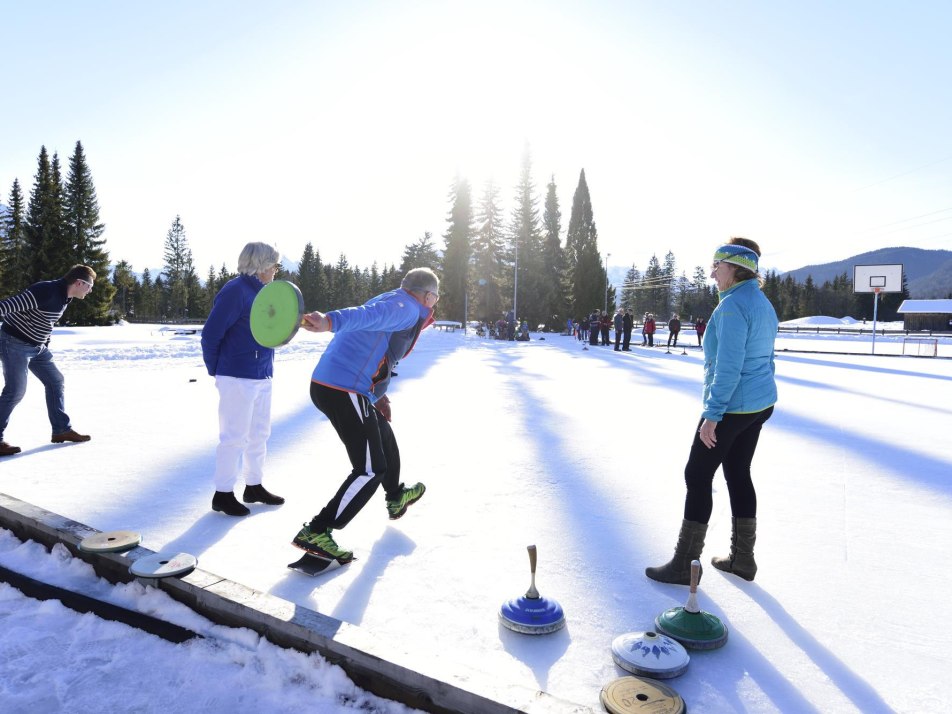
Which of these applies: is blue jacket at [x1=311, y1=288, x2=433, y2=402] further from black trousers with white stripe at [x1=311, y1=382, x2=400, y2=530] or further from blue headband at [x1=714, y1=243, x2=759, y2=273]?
blue headband at [x1=714, y1=243, x2=759, y2=273]

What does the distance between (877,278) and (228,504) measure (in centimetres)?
3939

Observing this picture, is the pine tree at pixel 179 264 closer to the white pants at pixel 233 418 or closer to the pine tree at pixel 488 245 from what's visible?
the pine tree at pixel 488 245

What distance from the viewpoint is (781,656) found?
2.35m

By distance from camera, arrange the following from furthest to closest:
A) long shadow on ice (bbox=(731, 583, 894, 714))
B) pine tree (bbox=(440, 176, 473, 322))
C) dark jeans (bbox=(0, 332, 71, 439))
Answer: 1. pine tree (bbox=(440, 176, 473, 322))
2. dark jeans (bbox=(0, 332, 71, 439))
3. long shadow on ice (bbox=(731, 583, 894, 714))

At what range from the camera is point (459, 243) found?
4672cm

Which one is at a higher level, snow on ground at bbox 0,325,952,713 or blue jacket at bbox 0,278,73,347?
blue jacket at bbox 0,278,73,347

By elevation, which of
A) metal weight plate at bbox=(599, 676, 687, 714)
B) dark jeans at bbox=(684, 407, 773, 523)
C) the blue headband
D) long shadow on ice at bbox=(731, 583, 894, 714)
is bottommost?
long shadow on ice at bbox=(731, 583, 894, 714)

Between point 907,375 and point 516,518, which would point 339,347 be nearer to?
point 516,518

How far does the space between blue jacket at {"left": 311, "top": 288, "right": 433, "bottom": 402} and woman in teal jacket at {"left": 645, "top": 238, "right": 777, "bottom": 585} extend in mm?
1538

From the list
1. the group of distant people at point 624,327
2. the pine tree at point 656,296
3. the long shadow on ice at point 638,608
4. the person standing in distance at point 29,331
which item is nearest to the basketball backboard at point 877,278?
the group of distant people at point 624,327

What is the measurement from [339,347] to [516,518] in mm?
1674

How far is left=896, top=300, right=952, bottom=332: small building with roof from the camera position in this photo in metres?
59.2

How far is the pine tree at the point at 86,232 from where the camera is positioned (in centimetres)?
4128

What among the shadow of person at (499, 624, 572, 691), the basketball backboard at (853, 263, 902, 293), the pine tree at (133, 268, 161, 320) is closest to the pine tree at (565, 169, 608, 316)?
the basketball backboard at (853, 263, 902, 293)
